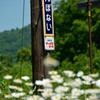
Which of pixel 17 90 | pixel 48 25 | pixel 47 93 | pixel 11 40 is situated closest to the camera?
pixel 47 93

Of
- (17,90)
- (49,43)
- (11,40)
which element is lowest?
(11,40)

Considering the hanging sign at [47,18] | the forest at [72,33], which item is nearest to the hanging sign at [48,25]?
the hanging sign at [47,18]

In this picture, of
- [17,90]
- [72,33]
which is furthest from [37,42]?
[72,33]

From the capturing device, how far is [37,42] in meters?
5.31

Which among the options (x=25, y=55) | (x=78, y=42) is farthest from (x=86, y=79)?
(x=25, y=55)

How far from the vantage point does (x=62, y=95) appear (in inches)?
103

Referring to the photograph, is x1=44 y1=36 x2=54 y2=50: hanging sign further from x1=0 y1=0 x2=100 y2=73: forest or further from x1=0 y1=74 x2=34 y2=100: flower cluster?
x1=0 y1=0 x2=100 y2=73: forest

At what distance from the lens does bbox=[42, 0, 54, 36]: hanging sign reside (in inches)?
213

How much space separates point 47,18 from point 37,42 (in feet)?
1.31

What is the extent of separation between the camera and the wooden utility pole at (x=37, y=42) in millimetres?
5273

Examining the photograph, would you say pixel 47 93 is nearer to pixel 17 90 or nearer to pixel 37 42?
pixel 17 90

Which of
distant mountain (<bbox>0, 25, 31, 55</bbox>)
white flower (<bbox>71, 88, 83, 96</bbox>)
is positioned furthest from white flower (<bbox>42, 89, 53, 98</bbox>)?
distant mountain (<bbox>0, 25, 31, 55</bbox>)

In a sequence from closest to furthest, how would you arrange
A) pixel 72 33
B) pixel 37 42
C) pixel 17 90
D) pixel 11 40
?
1. pixel 17 90
2. pixel 37 42
3. pixel 72 33
4. pixel 11 40

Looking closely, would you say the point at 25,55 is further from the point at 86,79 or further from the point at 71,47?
the point at 86,79
